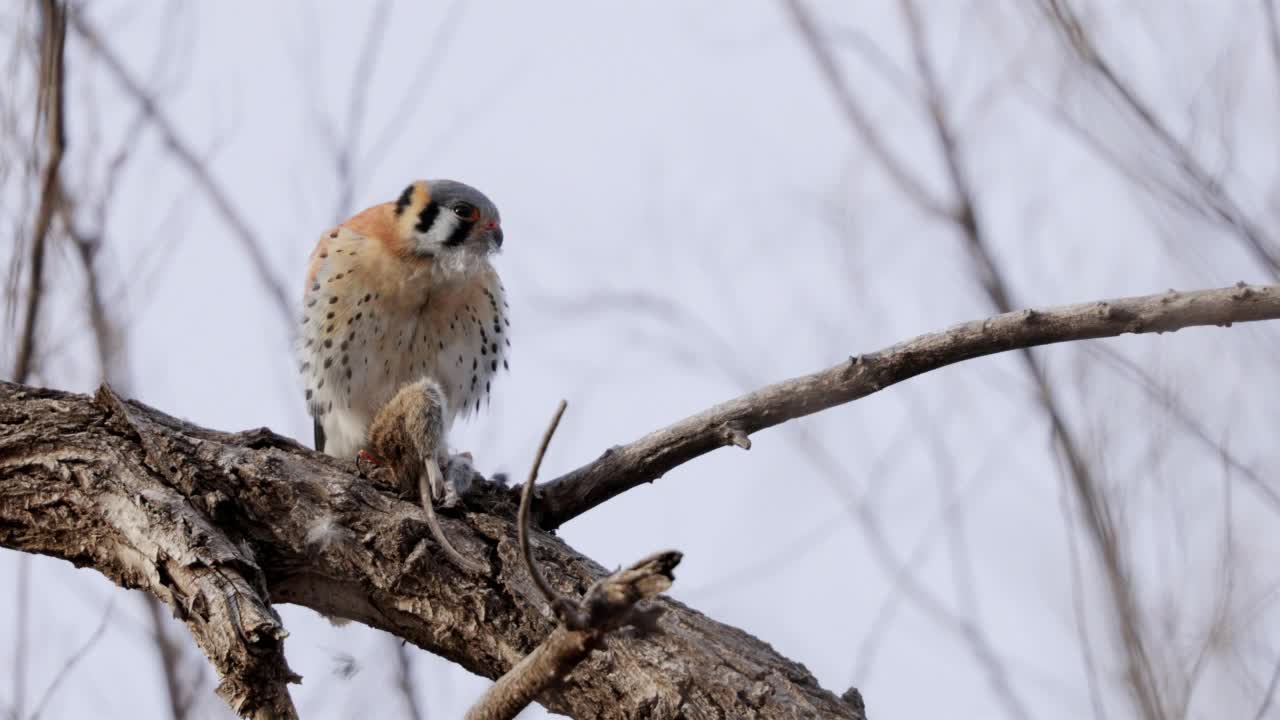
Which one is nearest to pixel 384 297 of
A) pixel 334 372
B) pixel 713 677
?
pixel 334 372

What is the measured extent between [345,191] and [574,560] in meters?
4.02

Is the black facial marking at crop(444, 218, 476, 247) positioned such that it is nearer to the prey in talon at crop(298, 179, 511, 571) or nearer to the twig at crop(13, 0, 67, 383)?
the prey in talon at crop(298, 179, 511, 571)

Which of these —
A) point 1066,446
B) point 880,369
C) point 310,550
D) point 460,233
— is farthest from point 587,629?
point 460,233

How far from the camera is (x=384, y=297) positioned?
547cm

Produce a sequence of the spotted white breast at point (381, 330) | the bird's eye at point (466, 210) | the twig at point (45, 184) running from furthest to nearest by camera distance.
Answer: the bird's eye at point (466, 210) → the spotted white breast at point (381, 330) → the twig at point (45, 184)

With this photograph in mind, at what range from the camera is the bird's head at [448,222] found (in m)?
5.62

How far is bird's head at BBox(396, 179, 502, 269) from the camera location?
5.62 m

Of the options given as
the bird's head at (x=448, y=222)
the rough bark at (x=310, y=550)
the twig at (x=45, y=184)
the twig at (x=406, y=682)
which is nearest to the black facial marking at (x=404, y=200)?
the bird's head at (x=448, y=222)

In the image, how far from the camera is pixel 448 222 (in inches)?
227

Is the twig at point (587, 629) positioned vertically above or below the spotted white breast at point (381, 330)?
below

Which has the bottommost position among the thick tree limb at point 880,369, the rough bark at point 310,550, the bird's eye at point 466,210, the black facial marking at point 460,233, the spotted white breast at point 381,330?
the rough bark at point 310,550

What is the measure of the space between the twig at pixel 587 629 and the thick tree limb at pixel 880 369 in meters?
1.27

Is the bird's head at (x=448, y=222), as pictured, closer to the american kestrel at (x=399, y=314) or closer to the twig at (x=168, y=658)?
the american kestrel at (x=399, y=314)

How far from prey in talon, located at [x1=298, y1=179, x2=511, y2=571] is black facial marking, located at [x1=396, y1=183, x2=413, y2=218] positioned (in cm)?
2
